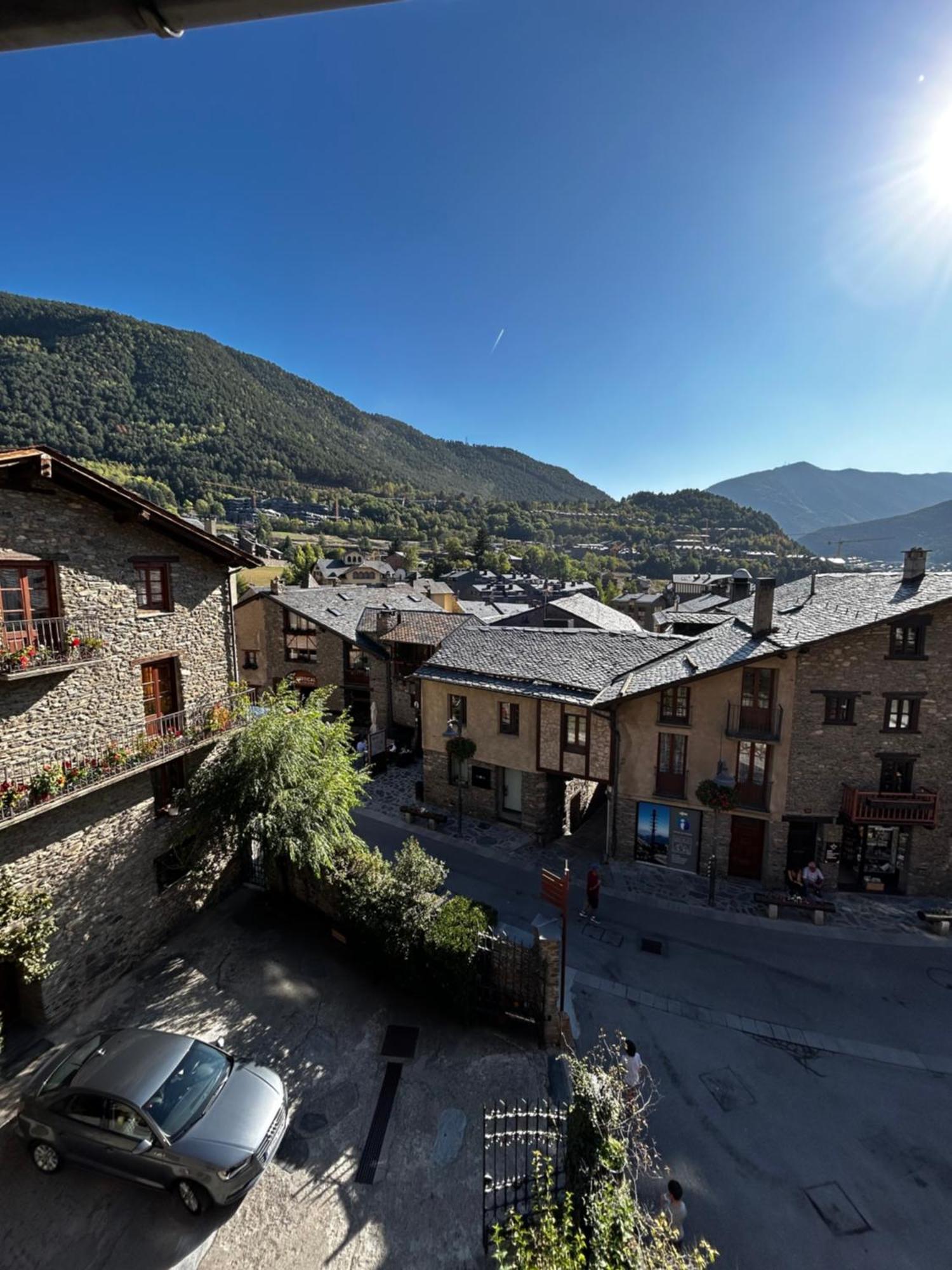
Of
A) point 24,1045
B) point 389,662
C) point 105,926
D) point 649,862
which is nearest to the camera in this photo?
point 24,1045

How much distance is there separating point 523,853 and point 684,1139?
11.6m

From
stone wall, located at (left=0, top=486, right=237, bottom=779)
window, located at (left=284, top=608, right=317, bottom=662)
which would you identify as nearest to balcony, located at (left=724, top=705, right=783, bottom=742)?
stone wall, located at (left=0, top=486, right=237, bottom=779)

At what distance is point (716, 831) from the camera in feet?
63.8

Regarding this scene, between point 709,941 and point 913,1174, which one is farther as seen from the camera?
point 709,941

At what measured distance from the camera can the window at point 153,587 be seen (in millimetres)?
14469

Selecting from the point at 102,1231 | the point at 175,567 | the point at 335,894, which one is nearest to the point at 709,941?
the point at 335,894

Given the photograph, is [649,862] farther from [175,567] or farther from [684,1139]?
[175,567]

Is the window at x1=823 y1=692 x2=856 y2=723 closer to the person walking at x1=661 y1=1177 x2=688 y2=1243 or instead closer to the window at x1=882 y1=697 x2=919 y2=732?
the window at x1=882 y1=697 x2=919 y2=732

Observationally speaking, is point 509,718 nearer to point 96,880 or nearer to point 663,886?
point 663,886

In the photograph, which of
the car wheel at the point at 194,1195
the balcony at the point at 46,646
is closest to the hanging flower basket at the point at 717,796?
the car wheel at the point at 194,1195

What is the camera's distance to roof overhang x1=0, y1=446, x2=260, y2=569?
1153 cm

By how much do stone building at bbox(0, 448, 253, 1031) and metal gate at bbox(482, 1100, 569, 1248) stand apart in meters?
10.4

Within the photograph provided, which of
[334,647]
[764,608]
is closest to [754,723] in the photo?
[764,608]

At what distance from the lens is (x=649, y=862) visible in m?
20.9
